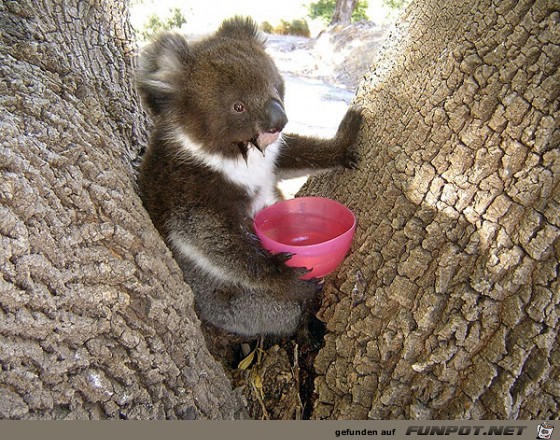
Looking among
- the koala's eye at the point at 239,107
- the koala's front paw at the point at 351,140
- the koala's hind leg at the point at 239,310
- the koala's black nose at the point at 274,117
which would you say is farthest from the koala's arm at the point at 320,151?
the koala's hind leg at the point at 239,310

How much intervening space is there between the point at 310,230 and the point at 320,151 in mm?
378

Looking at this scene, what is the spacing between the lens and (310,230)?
7.41ft

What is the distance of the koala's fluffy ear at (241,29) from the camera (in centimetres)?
233

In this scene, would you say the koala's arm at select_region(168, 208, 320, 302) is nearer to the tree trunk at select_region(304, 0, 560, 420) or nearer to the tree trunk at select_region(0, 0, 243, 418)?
the tree trunk at select_region(304, 0, 560, 420)

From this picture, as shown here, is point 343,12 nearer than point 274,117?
No

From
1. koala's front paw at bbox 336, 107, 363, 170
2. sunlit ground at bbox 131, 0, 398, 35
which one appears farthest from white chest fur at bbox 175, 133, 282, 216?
sunlit ground at bbox 131, 0, 398, 35

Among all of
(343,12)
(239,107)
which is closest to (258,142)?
(239,107)

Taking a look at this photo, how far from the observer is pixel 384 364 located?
1644mm

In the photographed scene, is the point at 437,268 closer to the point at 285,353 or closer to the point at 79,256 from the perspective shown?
the point at 285,353

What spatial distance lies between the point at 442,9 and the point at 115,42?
68.0 inches

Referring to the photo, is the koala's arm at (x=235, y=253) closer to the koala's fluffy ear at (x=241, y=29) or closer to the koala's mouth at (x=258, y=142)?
the koala's mouth at (x=258, y=142)

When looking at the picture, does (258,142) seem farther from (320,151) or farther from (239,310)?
(239,310)

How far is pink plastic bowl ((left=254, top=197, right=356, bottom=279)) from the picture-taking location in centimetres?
187

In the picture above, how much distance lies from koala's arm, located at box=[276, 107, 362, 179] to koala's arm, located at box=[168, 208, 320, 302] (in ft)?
1.51
